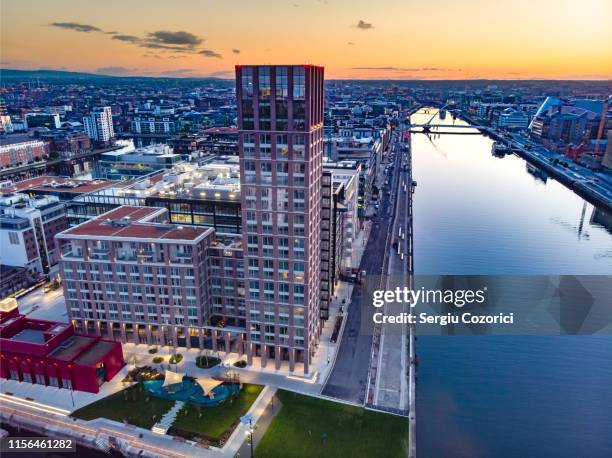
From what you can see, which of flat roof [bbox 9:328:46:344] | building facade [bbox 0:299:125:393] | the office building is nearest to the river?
building facade [bbox 0:299:125:393]

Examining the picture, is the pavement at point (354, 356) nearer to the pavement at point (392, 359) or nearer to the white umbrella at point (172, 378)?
the pavement at point (392, 359)

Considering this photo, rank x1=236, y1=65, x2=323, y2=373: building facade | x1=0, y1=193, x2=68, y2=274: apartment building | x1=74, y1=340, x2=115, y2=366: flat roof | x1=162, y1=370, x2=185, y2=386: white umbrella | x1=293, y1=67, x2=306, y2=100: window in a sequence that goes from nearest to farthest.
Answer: x1=293, y1=67, x2=306, y2=100: window
x1=236, y1=65, x2=323, y2=373: building facade
x1=74, y1=340, x2=115, y2=366: flat roof
x1=162, y1=370, x2=185, y2=386: white umbrella
x1=0, y1=193, x2=68, y2=274: apartment building

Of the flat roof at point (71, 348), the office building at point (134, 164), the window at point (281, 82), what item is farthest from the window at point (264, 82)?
the office building at point (134, 164)

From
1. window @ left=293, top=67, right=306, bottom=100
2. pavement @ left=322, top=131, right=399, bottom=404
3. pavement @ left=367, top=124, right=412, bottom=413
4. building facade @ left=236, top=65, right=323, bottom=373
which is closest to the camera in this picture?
window @ left=293, top=67, right=306, bottom=100

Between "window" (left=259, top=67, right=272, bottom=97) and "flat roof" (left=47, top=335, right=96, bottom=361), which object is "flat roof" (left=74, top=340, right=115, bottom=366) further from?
"window" (left=259, top=67, right=272, bottom=97)

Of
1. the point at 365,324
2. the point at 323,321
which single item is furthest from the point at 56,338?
the point at 365,324

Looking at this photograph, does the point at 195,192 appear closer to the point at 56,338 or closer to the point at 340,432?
the point at 56,338
